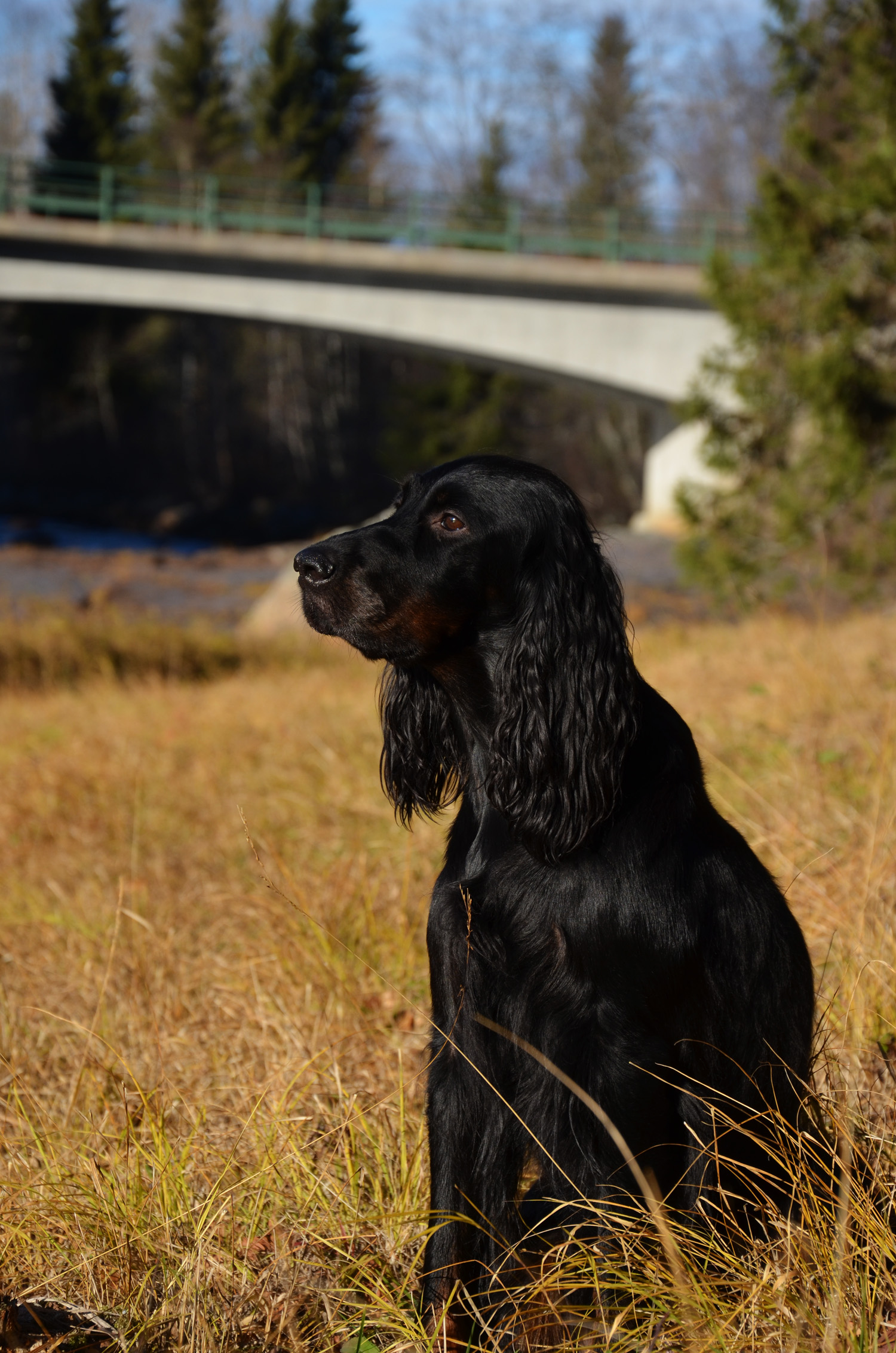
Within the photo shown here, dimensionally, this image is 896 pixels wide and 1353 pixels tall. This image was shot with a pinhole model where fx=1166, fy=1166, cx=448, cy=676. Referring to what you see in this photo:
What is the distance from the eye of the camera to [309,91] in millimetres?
37781

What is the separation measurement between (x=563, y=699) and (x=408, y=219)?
2360 cm

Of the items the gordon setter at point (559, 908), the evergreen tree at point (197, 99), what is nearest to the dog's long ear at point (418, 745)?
the gordon setter at point (559, 908)

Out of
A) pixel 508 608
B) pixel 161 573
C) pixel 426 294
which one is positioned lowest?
pixel 161 573

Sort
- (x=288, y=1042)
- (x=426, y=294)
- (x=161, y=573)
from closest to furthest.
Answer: (x=288, y=1042)
(x=161, y=573)
(x=426, y=294)

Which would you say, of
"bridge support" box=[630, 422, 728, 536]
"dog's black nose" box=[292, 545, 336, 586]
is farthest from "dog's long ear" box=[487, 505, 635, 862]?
"bridge support" box=[630, 422, 728, 536]

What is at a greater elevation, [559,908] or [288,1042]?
[559,908]

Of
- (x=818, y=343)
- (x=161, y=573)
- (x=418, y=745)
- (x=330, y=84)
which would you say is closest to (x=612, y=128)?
(x=330, y=84)

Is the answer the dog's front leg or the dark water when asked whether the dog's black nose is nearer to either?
the dog's front leg

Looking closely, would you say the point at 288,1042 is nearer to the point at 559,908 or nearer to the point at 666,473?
the point at 559,908

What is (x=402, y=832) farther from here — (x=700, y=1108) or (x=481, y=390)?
(x=481, y=390)

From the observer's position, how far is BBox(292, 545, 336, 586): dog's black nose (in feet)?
6.59

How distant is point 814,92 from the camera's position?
1000 cm

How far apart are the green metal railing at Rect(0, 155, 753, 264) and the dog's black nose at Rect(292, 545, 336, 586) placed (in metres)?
21.5

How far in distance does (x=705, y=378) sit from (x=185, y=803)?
288 inches
